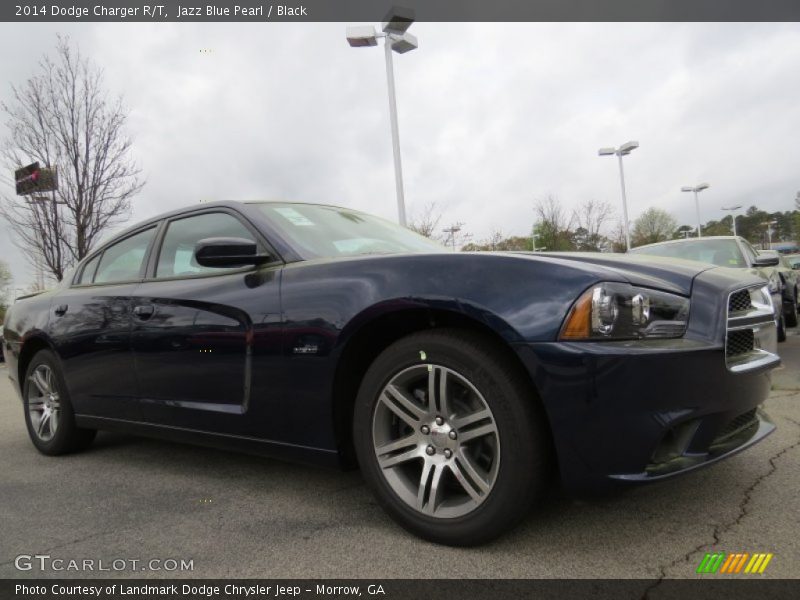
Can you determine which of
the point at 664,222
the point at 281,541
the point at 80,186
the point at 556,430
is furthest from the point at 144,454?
the point at 664,222

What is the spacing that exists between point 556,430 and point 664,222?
5058 centimetres

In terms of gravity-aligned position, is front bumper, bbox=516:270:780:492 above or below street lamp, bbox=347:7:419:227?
below

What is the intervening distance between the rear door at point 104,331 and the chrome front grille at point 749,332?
9.40ft

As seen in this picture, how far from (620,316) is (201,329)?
75.6 inches

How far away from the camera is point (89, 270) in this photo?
416 centimetres

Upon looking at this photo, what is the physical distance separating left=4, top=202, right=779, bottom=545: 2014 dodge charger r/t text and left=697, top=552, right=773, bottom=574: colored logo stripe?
32 cm

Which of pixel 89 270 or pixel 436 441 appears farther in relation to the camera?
pixel 89 270

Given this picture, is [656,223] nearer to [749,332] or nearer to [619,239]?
[619,239]

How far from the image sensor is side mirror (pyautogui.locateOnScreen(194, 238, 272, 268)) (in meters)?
2.67

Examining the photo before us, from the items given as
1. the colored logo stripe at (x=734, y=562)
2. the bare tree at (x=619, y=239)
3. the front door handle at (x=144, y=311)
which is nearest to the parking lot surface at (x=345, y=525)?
the colored logo stripe at (x=734, y=562)

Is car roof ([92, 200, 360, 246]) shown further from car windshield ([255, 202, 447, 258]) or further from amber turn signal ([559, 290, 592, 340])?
amber turn signal ([559, 290, 592, 340])

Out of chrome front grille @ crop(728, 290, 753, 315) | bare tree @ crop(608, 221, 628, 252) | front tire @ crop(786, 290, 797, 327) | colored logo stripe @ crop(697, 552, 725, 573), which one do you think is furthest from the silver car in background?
bare tree @ crop(608, 221, 628, 252)

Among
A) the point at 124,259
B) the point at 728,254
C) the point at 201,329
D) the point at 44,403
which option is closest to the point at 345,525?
the point at 201,329

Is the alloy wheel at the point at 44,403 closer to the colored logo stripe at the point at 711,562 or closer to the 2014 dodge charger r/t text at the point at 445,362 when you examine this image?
the 2014 dodge charger r/t text at the point at 445,362
